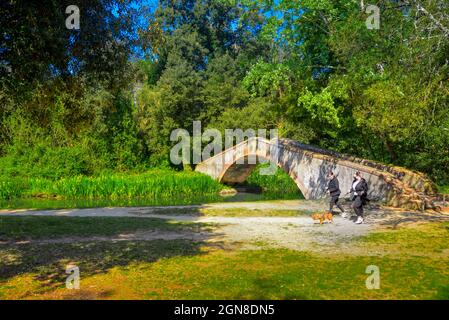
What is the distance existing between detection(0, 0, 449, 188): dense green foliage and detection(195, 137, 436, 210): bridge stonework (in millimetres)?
1994

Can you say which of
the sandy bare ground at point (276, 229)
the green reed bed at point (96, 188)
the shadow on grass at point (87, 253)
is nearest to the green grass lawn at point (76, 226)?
the shadow on grass at point (87, 253)

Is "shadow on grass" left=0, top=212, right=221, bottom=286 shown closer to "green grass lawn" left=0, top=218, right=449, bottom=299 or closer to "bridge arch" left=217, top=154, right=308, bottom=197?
"green grass lawn" left=0, top=218, right=449, bottom=299

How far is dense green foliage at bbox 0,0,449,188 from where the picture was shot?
33.1ft

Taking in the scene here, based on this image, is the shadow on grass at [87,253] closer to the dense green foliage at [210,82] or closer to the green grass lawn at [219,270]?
the green grass lawn at [219,270]

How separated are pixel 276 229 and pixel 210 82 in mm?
37851

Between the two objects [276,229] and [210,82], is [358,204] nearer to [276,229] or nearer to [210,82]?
[276,229]

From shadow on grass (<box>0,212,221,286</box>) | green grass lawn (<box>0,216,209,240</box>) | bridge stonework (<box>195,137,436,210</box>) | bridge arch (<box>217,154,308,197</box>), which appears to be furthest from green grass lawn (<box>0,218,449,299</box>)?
bridge arch (<box>217,154,308,197</box>)

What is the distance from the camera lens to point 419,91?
1227 centimetres

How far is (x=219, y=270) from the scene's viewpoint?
9.02 metres

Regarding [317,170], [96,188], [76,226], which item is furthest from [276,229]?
[96,188]

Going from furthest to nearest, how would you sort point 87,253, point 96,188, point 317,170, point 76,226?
point 96,188 → point 317,170 → point 76,226 → point 87,253

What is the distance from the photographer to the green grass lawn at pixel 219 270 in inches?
301
